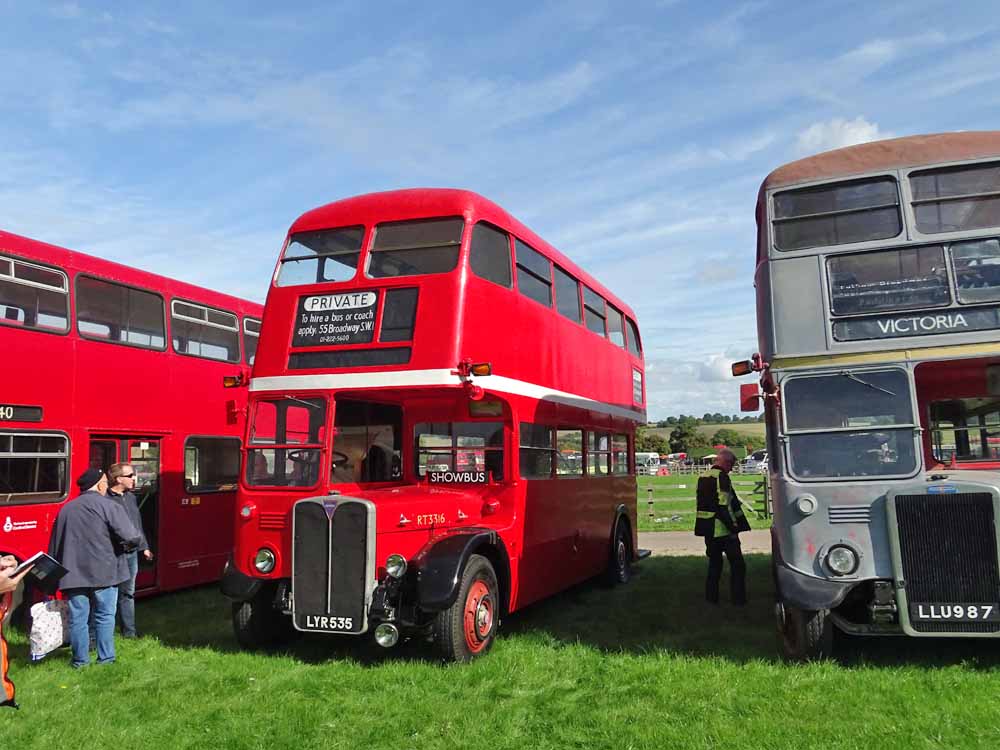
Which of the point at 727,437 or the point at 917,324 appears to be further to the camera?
the point at 727,437

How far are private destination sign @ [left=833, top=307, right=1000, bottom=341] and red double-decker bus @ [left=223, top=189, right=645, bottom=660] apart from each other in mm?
2969

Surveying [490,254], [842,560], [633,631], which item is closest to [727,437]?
[633,631]

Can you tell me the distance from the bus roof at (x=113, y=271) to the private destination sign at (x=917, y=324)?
8190mm

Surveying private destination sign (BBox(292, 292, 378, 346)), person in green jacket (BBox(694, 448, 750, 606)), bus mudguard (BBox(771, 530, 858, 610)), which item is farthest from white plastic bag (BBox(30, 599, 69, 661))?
person in green jacket (BBox(694, 448, 750, 606))

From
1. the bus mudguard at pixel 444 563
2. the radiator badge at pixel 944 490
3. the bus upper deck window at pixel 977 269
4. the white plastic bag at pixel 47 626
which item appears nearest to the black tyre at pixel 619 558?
the bus mudguard at pixel 444 563

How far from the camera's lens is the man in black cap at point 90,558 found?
7.17m

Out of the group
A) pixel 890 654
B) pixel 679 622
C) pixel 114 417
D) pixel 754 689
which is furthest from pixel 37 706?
pixel 890 654

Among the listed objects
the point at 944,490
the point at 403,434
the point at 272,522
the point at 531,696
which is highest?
the point at 403,434

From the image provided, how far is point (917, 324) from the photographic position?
659 cm

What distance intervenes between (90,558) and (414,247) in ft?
12.8

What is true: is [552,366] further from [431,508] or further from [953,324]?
[953,324]

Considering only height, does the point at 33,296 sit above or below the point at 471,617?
above

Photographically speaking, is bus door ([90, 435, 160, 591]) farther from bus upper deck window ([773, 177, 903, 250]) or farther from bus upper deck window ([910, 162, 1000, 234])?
bus upper deck window ([910, 162, 1000, 234])

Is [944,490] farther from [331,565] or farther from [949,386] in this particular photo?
[331,565]
